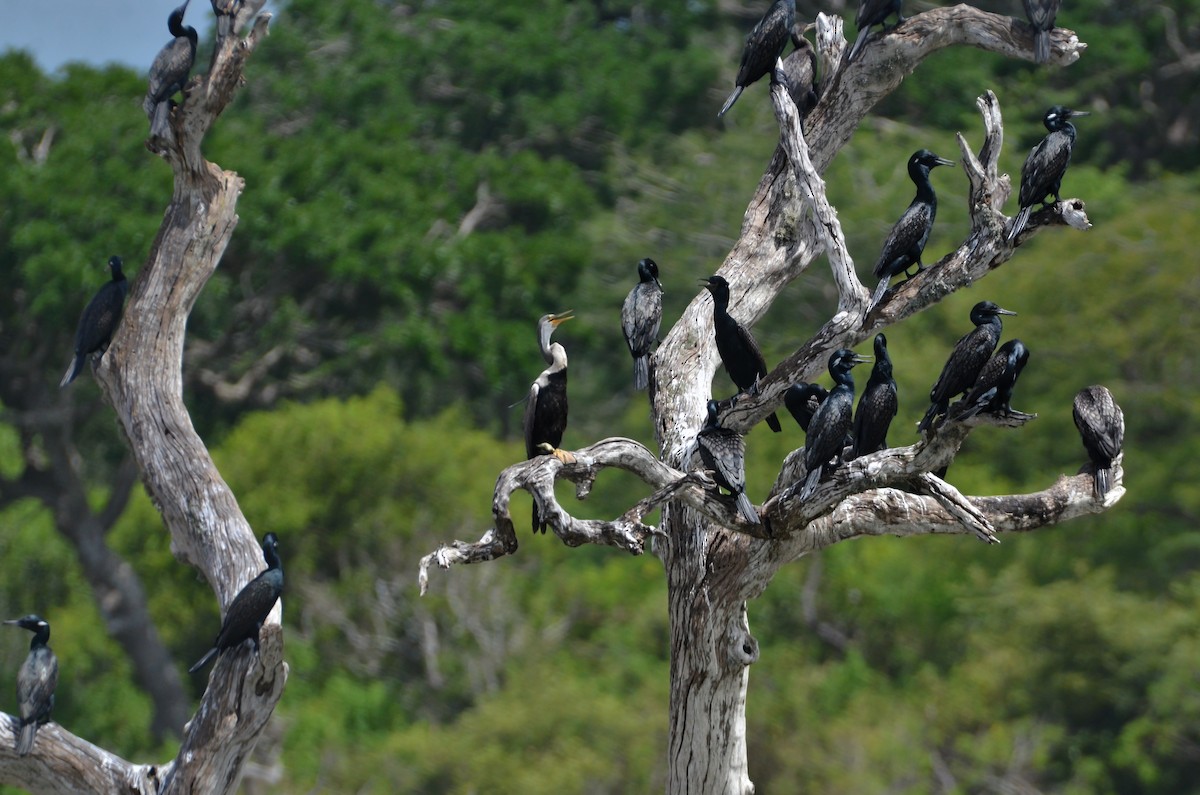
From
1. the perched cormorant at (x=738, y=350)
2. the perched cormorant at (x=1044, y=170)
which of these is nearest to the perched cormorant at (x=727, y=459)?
the perched cormorant at (x=738, y=350)

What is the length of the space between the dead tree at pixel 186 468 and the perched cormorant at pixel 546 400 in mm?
1555

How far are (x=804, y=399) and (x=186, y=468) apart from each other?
125 inches

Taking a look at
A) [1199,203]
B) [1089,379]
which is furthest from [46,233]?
[1199,203]

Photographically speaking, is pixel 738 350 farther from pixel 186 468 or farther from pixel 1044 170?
pixel 186 468

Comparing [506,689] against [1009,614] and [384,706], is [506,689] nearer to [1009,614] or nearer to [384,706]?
[384,706]

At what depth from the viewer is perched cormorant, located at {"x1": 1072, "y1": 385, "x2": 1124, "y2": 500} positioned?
20.4 ft

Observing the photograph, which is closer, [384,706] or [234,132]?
[384,706]

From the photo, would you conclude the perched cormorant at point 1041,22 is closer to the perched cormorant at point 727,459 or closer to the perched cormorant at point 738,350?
the perched cormorant at point 738,350

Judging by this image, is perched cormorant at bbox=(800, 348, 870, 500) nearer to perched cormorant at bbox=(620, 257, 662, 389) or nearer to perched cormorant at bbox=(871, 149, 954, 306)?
perched cormorant at bbox=(871, 149, 954, 306)

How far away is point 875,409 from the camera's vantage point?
6141 mm

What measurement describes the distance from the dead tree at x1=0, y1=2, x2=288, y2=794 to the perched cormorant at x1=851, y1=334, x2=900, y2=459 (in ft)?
9.40

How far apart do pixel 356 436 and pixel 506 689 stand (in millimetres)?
3929

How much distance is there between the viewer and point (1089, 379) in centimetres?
1700

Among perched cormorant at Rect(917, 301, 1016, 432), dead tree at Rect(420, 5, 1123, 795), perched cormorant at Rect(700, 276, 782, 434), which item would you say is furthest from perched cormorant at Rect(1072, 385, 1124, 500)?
perched cormorant at Rect(700, 276, 782, 434)
